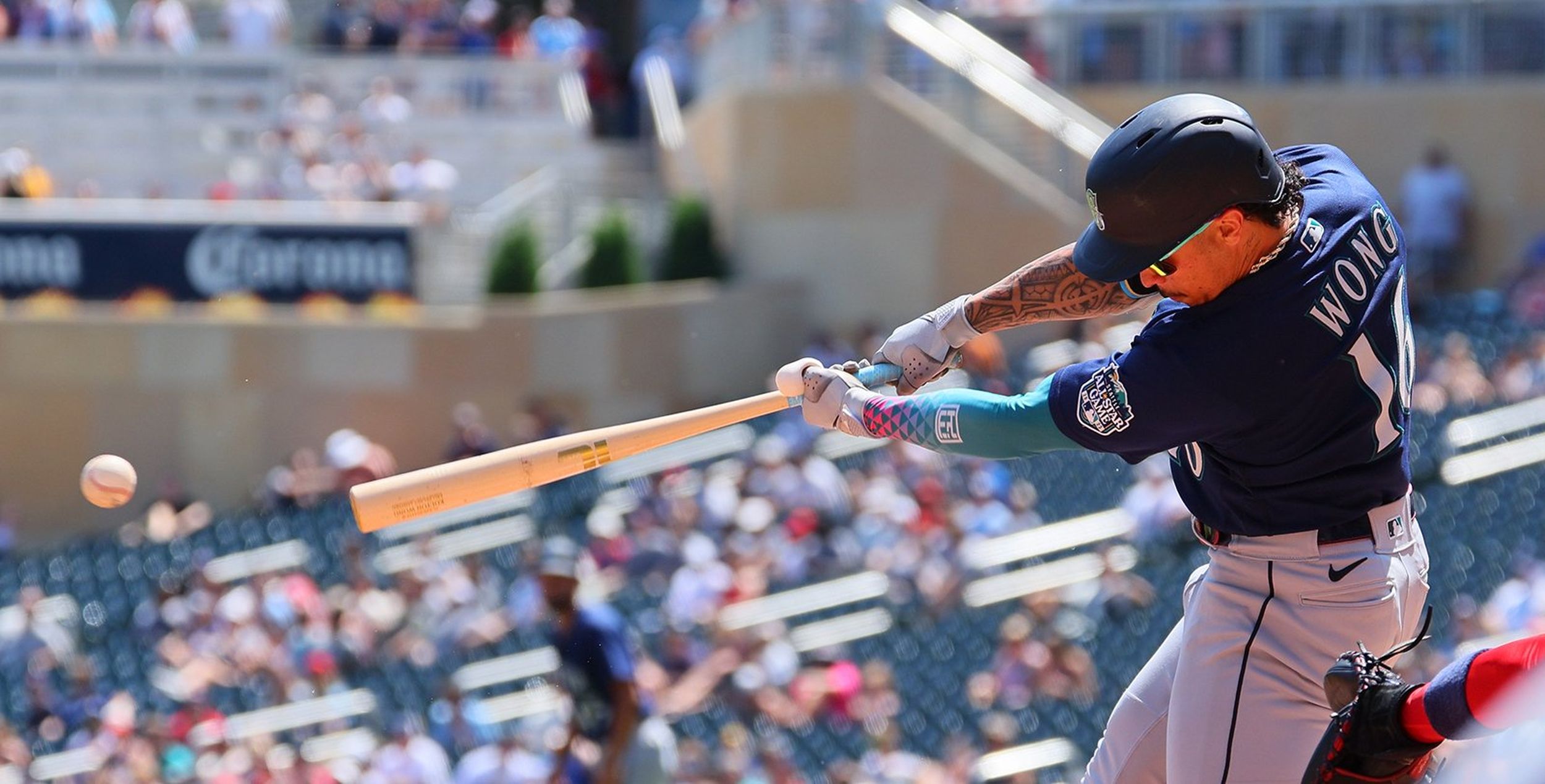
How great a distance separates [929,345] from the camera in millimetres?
3438

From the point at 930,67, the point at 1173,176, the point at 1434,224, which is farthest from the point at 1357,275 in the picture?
the point at 930,67

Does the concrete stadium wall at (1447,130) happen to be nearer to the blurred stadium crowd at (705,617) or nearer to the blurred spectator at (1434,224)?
the blurred spectator at (1434,224)

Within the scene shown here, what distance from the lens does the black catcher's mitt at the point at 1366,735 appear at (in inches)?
101

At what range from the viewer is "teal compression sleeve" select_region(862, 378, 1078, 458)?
2871mm

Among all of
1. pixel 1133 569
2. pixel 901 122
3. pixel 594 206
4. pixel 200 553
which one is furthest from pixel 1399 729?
pixel 594 206

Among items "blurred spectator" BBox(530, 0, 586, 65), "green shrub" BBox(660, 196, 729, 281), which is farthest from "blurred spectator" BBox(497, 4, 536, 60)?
"green shrub" BBox(660, 196, 729, 281)

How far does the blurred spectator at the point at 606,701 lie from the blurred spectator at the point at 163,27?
11.6 metres

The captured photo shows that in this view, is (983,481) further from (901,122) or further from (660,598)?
(901,122)

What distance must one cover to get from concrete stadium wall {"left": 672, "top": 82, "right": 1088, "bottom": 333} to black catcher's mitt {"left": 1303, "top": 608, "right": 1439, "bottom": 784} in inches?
410

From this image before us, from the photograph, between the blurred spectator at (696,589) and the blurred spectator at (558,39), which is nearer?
the blurred spectator at (696,589)

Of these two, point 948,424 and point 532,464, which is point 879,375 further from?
point 532,464

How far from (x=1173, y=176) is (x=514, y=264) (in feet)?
35.9

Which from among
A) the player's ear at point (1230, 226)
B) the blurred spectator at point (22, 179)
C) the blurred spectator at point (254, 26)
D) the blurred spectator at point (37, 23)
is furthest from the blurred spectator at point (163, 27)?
the player's ear at point (1230, 226)

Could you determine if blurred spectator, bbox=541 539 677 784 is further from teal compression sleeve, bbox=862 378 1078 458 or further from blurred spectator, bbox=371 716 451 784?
blurred spectator, bbox=371 716 451 784
